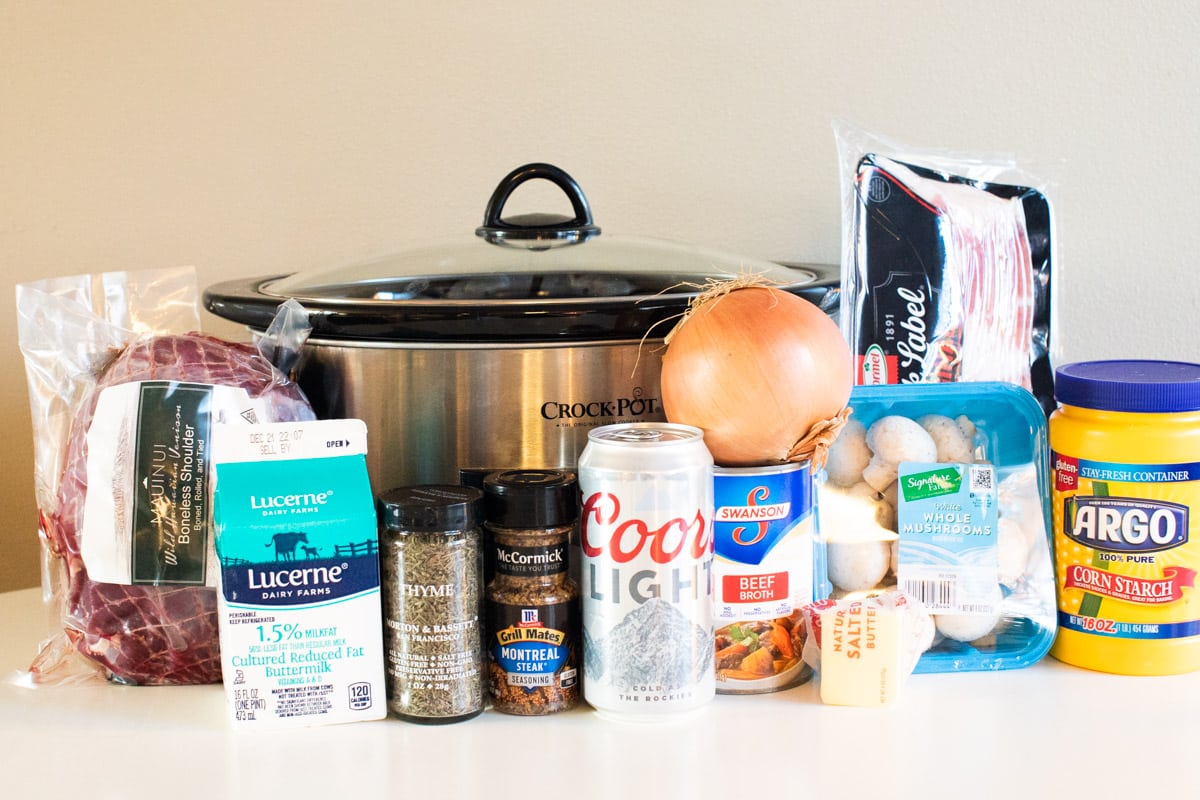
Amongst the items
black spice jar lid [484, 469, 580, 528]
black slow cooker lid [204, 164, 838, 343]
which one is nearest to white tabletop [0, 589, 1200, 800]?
black spice jar lid [484, 469, 580, 528]

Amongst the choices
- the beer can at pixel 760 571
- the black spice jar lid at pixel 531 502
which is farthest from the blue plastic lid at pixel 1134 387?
the black spice jar lid at pixel 531 502

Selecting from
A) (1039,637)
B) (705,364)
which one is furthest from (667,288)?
(1039,637)

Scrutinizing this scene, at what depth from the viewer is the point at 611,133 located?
1.19 m

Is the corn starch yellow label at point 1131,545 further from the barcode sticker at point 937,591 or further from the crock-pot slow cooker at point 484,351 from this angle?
the crock-pot slow cooker at point 484,351

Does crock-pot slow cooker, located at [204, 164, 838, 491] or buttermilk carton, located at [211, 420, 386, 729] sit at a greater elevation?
crock-pot slow cooker, located at [204, 164, 838, 491]

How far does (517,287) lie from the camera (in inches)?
35.2

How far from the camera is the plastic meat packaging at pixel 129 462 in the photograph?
2.69 ft

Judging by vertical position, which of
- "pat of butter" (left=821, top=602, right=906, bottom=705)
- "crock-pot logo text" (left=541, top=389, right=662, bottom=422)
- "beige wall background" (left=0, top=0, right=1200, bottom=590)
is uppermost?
"beige wall background" (left=0, top=0, right=1200, bottom=590)

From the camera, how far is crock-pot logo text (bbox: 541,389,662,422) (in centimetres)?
88

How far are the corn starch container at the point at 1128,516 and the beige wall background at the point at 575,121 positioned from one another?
1.17 ft

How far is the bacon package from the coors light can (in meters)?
0.31

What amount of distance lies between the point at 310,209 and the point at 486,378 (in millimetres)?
424

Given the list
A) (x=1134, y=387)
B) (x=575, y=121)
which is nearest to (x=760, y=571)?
(x=1134, y=387)

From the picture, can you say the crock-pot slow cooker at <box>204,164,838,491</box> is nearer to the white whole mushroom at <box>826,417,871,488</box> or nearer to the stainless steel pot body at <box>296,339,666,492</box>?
the stainless steel pot body at <box>296,339,666,492</box>
